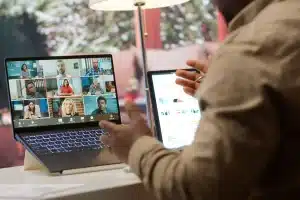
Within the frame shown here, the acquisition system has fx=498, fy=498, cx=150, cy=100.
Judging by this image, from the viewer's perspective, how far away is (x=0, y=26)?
1970 millimetres

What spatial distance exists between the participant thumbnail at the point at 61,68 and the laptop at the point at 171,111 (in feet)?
0.75

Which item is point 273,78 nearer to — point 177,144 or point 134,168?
point 134,168

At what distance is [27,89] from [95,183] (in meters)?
0.37

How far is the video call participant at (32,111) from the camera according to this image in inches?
49.9

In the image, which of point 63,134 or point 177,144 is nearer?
point 63,134

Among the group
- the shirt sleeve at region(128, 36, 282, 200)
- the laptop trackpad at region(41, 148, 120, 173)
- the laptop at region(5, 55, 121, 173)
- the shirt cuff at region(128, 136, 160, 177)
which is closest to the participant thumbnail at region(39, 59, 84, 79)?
the laptop at region(5, 55, 121, 173)

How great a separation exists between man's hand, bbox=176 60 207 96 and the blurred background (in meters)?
0.56

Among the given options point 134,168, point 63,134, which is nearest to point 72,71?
point 63,134

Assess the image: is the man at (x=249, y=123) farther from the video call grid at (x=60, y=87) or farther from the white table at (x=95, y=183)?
the video call grid at (x=60, y=87)

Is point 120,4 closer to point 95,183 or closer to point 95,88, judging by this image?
point 95,88

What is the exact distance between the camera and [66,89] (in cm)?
133

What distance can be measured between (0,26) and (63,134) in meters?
0.87

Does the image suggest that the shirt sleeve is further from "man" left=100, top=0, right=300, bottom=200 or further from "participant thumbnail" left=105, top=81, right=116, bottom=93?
"participant thumbnail" left=105, top=81, right=116, bottom=93

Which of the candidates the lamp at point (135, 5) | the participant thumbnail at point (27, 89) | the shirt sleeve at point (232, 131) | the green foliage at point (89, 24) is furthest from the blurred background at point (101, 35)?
the shirt sleeve at point (232, 131)
